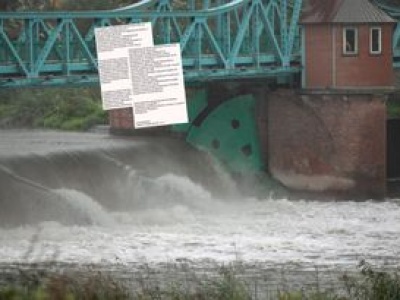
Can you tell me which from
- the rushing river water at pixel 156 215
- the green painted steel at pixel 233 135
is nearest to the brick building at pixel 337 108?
the green painted steel at pixel 233 135

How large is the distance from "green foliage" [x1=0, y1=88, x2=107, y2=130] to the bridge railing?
6740mm

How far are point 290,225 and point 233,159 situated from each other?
900 cm

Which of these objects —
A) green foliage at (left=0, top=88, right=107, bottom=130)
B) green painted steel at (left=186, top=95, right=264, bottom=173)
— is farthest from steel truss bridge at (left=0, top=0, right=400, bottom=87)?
green foliage at (left=0, top=88, right=107, bottom=130)

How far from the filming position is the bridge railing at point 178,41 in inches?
1277

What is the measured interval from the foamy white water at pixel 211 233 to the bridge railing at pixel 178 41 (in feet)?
10.6

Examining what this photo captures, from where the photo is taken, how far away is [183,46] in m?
37.5

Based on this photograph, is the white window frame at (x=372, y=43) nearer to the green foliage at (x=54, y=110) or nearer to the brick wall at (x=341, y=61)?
the brick wall at (x=341, y=61)

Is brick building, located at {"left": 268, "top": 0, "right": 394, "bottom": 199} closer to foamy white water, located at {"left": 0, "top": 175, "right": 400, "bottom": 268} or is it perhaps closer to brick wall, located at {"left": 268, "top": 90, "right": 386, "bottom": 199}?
brick wall, located at {"left": 268, "top": 90, "right": 386, "bottom": 199}

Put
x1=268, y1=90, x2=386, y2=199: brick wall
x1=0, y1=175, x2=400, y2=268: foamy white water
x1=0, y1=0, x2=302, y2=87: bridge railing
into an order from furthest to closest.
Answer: x1=268, y1=90, x2=386, y2=199: brick wall < x1=0, y1=0, x2=302, y2=87: bridge railing < x1=0, y1=175, x2=400, y2=268: foamy white water

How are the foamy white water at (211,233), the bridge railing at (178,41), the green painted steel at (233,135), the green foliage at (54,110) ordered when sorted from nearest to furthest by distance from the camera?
the foamy white water at (211,233)
the bridge railing at (178,41)
the green painted steel at (233,135)
the green foliage at (54,110)

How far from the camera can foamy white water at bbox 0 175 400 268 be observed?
26.6 metres

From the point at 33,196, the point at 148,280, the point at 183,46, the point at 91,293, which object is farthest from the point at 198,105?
the point at 91,293

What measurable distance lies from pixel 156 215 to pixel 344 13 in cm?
971

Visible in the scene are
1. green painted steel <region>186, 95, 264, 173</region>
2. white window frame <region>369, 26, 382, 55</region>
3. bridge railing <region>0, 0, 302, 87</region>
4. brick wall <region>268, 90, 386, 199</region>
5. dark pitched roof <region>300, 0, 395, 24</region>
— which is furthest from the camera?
green painted steel <region>186, 95, 264, 173</region>
